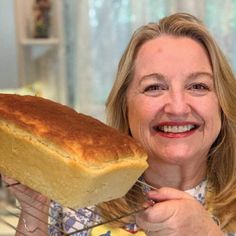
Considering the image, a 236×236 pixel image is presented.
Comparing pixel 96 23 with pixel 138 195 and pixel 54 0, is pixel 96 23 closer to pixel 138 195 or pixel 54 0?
pixel 54 0

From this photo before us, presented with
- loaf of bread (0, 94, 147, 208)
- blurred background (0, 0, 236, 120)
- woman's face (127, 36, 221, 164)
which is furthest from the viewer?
blurred background (0, 0, 236, 120)

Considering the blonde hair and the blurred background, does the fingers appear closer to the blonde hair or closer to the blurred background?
the blonde hair

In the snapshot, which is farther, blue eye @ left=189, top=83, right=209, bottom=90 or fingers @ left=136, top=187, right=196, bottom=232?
blue eye @ left=189, top=83, right=209, bottom=90

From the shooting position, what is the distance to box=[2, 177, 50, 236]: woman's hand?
2.71 ft

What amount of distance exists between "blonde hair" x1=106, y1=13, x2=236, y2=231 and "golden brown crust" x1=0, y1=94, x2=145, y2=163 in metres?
0.43

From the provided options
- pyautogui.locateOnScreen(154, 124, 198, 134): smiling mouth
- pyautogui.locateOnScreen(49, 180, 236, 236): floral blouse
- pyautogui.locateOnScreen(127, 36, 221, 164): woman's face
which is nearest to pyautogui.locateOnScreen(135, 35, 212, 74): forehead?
pyautogui.locateOnScreen(127, 36, 221, 164): woman's face

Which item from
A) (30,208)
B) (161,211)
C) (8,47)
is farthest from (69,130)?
(8,47)

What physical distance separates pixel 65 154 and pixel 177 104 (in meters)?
0.41

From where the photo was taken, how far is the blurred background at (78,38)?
196 cm

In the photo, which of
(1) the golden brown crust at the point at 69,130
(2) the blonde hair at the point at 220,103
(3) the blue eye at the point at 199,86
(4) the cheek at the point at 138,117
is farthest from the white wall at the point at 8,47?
(1) the golden brown crust at the point at 69,130

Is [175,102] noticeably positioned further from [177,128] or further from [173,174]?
[173,174]

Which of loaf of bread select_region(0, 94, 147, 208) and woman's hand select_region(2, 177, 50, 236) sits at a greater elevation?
loaf of bread select_region(0, 94, 147, 208)

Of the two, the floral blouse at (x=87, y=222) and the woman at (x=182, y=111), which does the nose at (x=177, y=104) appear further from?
the floral blouse at (x=87, y=222)

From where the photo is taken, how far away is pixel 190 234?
0.74 meters
